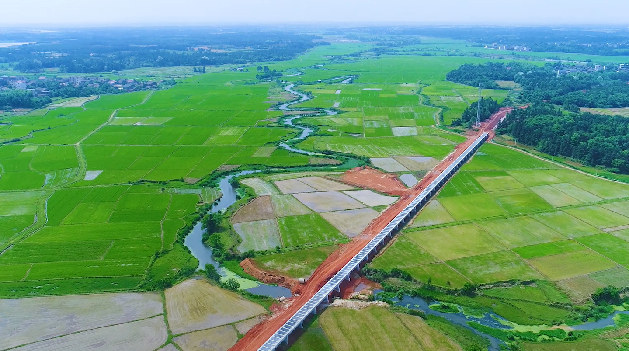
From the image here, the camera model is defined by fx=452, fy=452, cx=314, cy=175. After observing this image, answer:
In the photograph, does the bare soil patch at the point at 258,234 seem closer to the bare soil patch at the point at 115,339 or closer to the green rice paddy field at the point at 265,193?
the green rice paddy field at the point at 265,193

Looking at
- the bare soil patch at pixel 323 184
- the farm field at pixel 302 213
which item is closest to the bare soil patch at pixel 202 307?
the farm field at pixel 302 213

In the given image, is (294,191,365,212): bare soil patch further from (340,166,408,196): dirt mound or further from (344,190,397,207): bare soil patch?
(340,166,408,196): dirt mound

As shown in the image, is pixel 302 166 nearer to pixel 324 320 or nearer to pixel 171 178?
pixel 171 178

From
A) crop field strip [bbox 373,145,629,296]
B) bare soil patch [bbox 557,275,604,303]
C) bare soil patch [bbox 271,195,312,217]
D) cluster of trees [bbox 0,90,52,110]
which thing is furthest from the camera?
cluster of trees [bbox 0,90,52,110]

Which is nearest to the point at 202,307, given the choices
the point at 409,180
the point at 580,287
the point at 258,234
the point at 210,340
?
the point at 210,340

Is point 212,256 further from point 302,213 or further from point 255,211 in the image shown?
point 302,213

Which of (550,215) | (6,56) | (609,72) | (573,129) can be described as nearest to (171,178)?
(550,215)

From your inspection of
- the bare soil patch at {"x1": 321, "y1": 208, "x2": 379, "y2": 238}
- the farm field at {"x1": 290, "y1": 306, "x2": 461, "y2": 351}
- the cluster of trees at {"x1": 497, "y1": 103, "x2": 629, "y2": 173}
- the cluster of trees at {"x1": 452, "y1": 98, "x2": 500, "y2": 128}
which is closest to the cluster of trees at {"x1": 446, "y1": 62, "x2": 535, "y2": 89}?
the cluster of trees at {"x1": 452, "y1": 98, "x2": 500, "y2": 128}
